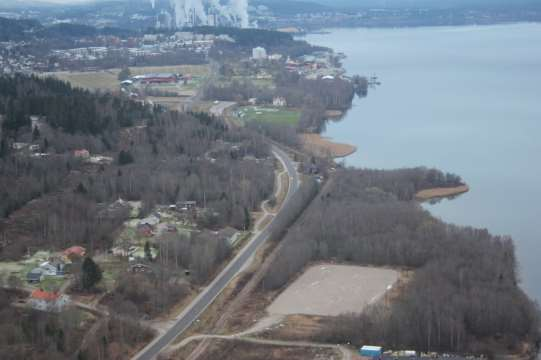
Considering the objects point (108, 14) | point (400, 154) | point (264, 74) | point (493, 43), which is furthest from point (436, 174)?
point (108, 14)

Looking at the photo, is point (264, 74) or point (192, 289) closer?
point (192, 289)

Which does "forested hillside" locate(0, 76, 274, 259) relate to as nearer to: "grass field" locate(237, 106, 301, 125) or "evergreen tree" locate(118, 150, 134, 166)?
"evergreen tree" locate(118, 150, 134, 166)

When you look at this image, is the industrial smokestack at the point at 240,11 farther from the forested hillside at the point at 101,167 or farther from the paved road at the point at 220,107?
the forested hillside at the point at 101,167

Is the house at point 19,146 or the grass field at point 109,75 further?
the grass field at point 109,75

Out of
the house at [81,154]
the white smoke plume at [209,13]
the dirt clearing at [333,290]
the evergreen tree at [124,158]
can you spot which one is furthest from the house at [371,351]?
the white smoke plume at [209,13]

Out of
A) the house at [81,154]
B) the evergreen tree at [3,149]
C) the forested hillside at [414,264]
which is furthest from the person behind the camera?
the house at [81,154]

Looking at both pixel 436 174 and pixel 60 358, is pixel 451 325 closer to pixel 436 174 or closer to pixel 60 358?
pixel 60 358

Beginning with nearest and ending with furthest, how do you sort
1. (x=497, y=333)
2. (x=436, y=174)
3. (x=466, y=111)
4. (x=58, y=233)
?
(x=497, y=333), (x=58, y=233), (x=436, y=174), (x=466, y=111)

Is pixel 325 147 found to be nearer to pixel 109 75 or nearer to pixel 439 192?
pixel 439 192
